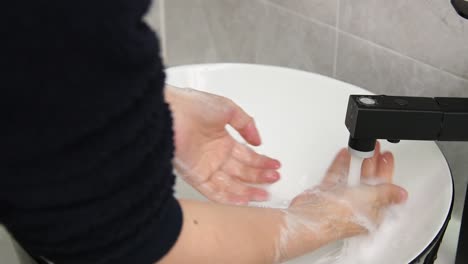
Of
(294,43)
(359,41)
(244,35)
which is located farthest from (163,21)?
(359,41)

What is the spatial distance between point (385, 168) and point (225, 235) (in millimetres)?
232

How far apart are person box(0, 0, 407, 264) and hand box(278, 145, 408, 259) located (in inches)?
1.8

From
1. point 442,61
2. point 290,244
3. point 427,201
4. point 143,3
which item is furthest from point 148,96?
point 442,61

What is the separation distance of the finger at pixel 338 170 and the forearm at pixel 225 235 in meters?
0.14

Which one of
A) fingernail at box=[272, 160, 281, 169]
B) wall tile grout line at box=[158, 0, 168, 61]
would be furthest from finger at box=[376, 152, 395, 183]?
wall tile grout line at box=[158, 0, 168, 61]

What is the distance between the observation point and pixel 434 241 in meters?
0.50

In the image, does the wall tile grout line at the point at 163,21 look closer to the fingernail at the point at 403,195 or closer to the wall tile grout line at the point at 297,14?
the wall tile grout line at the point at 297,14

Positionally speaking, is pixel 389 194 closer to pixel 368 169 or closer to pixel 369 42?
pixel 368 169

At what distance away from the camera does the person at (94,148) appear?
31cm

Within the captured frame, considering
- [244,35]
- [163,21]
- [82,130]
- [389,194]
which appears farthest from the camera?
[163,21]

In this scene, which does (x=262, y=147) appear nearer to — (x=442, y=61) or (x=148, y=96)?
(x=442, y=61)

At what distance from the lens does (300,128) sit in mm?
702

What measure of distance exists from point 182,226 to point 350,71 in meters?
0.45

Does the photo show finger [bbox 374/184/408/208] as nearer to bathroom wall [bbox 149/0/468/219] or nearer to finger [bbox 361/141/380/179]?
finger [bbox 361/141/380/179]
